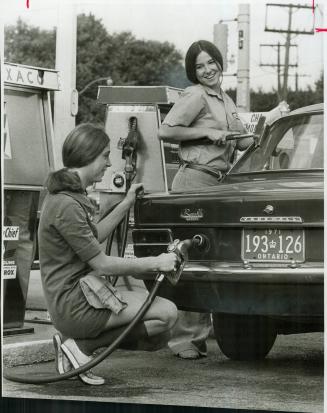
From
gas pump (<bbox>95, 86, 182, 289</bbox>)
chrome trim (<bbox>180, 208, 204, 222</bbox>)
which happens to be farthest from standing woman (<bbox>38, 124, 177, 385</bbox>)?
gas pump (<bbox>95, 86, 182, 289</bbox>)

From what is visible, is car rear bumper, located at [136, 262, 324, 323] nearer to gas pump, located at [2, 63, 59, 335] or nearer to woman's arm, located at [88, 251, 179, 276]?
woman's arm, located at [88, 251, 179, 276]

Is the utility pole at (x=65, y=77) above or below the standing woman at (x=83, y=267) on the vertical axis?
above

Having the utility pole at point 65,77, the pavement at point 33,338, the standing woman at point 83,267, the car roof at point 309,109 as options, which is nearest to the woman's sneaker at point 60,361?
the standing woman at point 83,267

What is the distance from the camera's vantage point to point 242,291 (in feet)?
16.0

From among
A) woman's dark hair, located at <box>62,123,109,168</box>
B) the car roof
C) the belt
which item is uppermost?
the car roof

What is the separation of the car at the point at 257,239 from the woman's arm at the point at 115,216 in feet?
0.25

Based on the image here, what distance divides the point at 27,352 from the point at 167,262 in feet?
4.04

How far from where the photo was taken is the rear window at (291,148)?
5035 mm

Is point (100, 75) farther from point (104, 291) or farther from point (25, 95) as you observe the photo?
point (104, 291)

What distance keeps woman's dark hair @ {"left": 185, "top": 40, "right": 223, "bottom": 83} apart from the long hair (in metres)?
0.74

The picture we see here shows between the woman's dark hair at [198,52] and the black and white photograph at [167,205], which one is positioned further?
the woman's dark hair at [198,52]

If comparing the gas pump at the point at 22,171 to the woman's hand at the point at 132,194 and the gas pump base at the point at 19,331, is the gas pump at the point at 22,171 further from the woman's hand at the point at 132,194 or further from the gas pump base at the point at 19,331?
the woman's hand at the point at 132,194

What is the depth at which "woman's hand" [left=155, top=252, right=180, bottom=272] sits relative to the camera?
15.9ft

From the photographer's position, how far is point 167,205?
5172 mm
